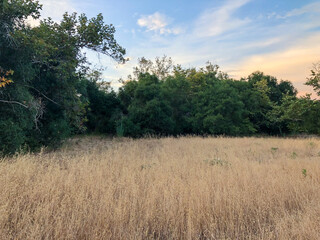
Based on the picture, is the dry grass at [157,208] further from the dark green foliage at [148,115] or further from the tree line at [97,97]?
the dark green foliage at [148,115]

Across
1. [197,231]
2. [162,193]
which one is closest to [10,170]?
[162,193]

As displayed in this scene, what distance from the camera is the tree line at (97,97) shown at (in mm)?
8594

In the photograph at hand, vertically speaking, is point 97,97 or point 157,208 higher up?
point 97,97

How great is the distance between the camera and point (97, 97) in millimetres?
24219

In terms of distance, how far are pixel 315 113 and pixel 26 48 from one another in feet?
76.3

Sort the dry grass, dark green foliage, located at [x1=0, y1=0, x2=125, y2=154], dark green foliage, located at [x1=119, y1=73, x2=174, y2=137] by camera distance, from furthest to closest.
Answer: dark green foliage, located at [x1=119, y1=73, x2=174, y2=137]
dark green foliage, located at [x1=0, y1=0, x2=125, y2=154]
the dry grass

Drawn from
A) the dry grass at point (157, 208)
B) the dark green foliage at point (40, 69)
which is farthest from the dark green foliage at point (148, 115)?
the dry grass at point (157, 208)

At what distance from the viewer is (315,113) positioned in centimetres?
1952

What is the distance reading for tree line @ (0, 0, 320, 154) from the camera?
8594 millimetres

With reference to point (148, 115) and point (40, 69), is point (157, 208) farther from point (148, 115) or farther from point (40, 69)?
point (148, 115)

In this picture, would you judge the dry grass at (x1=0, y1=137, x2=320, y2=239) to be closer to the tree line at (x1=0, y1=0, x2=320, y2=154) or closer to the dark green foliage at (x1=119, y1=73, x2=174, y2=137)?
the tree line at (x1=0, y1=0, x2=320, y2=154)

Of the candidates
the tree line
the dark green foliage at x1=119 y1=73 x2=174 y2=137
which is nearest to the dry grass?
the tree line

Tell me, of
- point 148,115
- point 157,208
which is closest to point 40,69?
point 157,208

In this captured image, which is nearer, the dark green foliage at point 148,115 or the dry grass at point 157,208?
the dry grass at point 157,208
